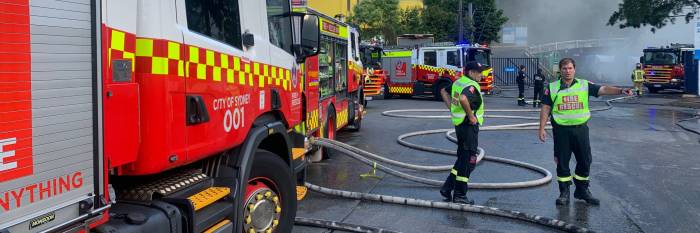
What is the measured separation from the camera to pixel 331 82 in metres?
9.82

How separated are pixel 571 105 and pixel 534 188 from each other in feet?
4.52

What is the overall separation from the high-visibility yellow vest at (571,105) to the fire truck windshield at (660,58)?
86.1 ft

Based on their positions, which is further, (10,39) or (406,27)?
(406,27)

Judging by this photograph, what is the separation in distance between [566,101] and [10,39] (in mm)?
5355

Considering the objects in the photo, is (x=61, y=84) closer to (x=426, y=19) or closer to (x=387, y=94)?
(x=387, y=94)

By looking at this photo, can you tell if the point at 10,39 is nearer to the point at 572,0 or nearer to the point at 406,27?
the point at 406,27

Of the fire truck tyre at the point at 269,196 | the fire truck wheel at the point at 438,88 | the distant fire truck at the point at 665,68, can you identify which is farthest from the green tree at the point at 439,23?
the fire truck tyre at the point at 269,196

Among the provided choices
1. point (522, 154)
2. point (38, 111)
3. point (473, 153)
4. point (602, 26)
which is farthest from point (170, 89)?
point (602, 26)

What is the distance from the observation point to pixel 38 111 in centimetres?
224

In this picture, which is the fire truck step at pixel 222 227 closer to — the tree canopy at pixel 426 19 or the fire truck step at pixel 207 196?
the fire truck step at pixel 207 196

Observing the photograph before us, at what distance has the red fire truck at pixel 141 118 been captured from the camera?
7.23ft

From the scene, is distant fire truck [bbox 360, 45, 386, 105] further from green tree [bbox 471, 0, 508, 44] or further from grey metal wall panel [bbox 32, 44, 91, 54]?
green tree [bbox 471, 0, 508, 44]

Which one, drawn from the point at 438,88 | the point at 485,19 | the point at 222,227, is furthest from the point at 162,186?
the point at 485,19

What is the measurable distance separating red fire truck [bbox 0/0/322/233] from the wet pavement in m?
1.63
